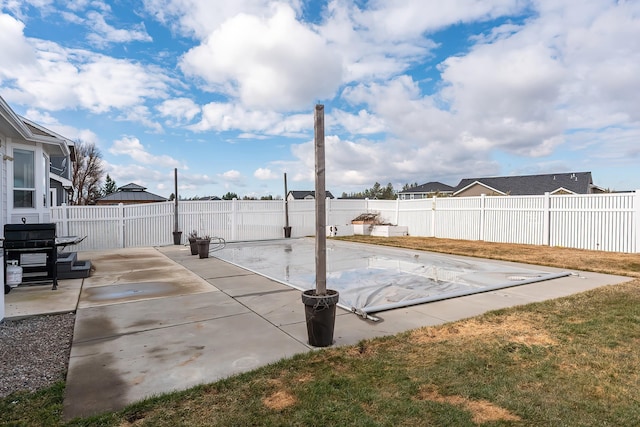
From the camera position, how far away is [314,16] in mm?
10031

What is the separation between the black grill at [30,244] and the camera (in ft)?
20.4

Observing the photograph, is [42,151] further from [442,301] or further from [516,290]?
[516,290]

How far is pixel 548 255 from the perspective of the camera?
1019 cm

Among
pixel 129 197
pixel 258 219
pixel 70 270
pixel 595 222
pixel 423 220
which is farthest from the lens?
pixel 129 197

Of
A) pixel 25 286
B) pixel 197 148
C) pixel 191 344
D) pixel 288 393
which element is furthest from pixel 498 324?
pixel 197 148

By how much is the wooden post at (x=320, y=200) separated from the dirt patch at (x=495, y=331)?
1232 millimetres

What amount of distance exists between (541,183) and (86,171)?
1748 inches

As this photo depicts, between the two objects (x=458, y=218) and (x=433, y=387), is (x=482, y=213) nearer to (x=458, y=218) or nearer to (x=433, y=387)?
(x=458, y=218)

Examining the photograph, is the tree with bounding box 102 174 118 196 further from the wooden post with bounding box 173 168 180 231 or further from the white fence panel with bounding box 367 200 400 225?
the white fence panel with bounding box 367 200 400 225

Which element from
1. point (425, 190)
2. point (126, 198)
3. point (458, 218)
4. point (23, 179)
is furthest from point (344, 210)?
point (425, 190)

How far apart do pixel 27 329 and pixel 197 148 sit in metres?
17.0

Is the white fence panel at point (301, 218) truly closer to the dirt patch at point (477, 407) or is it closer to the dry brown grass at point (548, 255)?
the dry brown grass at point (548, 255)

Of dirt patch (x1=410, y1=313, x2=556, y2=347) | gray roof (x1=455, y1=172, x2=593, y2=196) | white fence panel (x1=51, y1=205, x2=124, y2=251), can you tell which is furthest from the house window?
gray roof (x1=455, y1=172, x2=593, y2=196)

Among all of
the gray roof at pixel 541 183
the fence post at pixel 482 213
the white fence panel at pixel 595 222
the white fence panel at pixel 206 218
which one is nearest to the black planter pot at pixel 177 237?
the white fence panel at pixel 206 218
